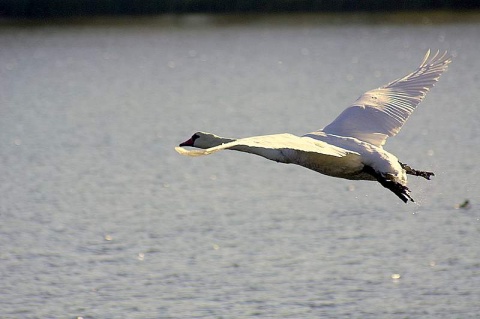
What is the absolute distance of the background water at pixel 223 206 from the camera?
12773 millimetres

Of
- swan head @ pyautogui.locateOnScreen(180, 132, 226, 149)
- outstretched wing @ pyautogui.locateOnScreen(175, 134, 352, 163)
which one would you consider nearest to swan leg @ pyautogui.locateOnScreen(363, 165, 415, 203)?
outstretched wing @ pyautogui.locateOnScreen(175, 134, 352, 163)

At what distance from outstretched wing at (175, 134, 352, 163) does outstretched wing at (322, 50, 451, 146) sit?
1206 millimetres

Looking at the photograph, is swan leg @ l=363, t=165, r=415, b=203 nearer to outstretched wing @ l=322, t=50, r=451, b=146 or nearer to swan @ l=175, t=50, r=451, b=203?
swan @ l=175, t=50, r=451, b=203

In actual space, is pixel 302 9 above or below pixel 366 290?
above

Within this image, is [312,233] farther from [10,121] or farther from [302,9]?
[302,9]

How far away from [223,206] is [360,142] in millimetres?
8442

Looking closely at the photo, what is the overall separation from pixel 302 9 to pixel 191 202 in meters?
25.8

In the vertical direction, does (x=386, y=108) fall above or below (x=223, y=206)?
above

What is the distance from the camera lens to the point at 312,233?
15.1 meters

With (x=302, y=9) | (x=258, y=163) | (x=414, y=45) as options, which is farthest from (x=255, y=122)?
(x=302, y=9)

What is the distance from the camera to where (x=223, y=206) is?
16.7 metres

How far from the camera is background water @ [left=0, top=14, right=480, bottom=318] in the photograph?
12.8m

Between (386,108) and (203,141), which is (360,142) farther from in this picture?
(203,141)

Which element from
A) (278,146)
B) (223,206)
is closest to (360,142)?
(278,146)
